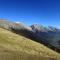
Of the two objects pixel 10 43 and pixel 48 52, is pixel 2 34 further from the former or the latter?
pixel 48 52

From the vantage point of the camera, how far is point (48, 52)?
46.6 m

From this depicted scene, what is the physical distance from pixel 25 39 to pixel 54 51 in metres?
9.58

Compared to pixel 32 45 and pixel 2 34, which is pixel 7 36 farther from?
pixel 32 45

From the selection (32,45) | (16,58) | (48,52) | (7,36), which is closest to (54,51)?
(48,52)

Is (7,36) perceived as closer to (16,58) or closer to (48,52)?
(48,52)

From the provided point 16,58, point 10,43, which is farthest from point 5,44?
point 16,58

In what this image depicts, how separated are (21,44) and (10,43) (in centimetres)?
252

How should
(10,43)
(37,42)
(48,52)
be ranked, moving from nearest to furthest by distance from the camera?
(48,52), (10,43), (37,42)

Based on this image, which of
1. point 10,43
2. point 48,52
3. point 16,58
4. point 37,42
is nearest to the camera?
point 16,58

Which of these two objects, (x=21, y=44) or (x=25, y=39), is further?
(x=25, y=39)

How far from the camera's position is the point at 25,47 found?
1898 inches

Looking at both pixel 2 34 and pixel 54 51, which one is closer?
pixel 54 51

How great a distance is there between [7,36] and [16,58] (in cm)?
2334

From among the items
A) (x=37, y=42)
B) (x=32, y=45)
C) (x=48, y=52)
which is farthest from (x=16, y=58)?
(x=37, y=42)
